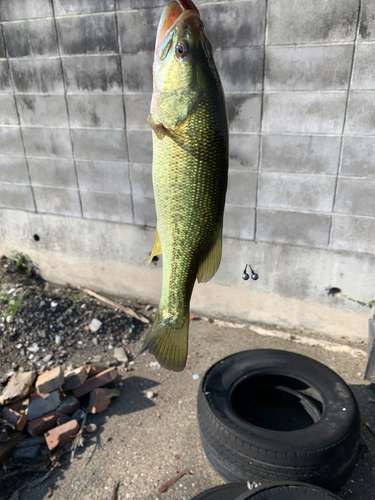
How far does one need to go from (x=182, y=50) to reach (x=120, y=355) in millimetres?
3270

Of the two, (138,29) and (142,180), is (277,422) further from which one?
(138,29)

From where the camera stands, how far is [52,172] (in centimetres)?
448

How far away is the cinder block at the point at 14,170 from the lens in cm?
459

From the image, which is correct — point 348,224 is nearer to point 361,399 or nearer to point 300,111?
point 300,111

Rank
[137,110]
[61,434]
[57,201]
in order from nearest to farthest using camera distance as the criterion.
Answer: [61,434] → [137,110] → [57,201]

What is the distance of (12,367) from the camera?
144 inches

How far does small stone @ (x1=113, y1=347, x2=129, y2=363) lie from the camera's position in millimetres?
3856

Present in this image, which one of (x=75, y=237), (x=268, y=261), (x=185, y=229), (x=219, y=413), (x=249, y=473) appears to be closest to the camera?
(x=185, y=229)

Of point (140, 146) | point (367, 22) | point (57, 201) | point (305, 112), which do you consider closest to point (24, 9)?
point (140, 146)

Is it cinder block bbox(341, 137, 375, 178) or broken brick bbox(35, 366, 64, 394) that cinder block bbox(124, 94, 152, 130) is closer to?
cinder block bbox(341, 137, 375, 178)

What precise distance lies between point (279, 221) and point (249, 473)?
2.26m

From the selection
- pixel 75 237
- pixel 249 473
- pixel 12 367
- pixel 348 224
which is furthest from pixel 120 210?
pixel 249 473

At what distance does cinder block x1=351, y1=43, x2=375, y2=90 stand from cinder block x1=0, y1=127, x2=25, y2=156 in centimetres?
361

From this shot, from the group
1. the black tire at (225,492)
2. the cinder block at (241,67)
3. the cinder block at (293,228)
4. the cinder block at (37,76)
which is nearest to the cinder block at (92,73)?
the cinder block at (37,76)
